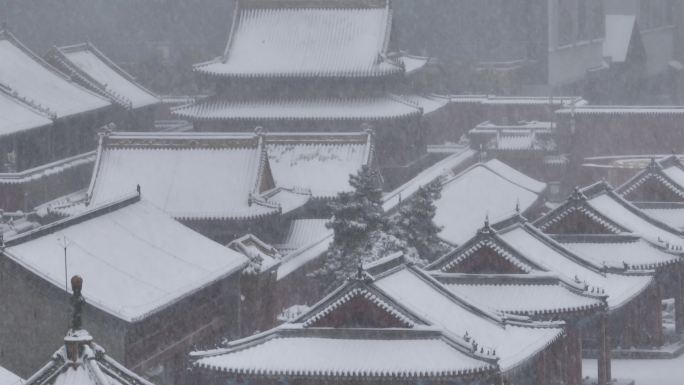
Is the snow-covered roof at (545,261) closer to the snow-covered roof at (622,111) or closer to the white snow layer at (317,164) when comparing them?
the white snow layer at (317,164)

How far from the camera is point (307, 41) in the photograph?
184 ft

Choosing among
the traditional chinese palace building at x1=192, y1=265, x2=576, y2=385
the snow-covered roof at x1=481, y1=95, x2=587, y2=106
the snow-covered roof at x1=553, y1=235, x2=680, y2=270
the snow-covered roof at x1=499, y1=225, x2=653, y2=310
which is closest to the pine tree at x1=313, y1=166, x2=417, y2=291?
the snow-covered roof at x1=499, y1=225, x2=653, y2=310

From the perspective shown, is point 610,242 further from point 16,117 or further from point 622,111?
point 622,111

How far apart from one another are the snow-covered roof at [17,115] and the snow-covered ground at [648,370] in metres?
19.2

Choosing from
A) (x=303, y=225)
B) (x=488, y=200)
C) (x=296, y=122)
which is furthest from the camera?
(x=296, y=122)

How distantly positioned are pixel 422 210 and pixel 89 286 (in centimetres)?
1205

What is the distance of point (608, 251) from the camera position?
37781 millimetres

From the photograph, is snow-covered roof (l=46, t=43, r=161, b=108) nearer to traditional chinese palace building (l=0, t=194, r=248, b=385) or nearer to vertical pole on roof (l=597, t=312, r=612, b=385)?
traditional chinese palace building (l=0, t=194, r=248, b=385)

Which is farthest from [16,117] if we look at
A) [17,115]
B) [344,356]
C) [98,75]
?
[344,356]

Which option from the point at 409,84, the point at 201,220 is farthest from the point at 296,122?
the point at 201,220

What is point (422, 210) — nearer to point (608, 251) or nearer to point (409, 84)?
point (608, 251)

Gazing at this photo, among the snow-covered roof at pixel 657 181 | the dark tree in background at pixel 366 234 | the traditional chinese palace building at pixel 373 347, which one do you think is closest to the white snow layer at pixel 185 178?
the dark tree in background at pixel 366 234

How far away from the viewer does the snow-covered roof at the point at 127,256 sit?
2803cm

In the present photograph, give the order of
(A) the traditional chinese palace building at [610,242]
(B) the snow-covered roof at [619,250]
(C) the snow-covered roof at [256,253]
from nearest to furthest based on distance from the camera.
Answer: (C) the snow-covered roof at [256,253] → (B) the snow-covered roof at [619,250] → (A) the traditional chinese palace building at [610,242]
